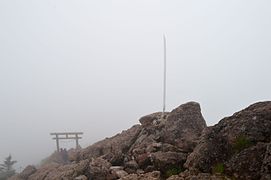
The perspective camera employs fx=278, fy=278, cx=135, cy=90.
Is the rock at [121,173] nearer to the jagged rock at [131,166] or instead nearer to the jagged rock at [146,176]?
the jagged rock at [131,166]

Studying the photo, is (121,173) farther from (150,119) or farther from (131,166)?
(150,119)

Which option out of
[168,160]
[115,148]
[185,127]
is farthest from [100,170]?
[185,127]

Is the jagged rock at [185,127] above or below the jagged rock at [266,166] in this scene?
above

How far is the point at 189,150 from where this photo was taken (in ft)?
48.9

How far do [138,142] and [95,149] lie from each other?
18.3 ft

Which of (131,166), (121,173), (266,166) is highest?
(266,166)

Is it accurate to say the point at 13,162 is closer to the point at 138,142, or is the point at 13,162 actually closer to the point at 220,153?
the point at 138,142

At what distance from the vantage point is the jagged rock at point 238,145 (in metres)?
9.95

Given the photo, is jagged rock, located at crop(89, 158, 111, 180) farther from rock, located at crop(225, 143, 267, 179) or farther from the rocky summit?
rock, located at crop(225, 143, 267, 179)

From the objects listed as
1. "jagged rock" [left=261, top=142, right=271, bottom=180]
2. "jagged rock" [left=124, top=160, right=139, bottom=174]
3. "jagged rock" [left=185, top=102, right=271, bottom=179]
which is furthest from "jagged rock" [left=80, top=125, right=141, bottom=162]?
"jagged rock" [left=261, top=142, right=271, bottom=180]

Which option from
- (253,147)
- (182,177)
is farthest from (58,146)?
(253,147)

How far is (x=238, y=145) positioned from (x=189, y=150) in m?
4.34

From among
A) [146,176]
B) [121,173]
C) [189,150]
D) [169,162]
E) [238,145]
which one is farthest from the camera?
[121,173]

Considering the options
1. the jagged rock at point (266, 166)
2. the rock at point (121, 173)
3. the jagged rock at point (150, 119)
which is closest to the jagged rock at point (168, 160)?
the rock at point (121, 173)
